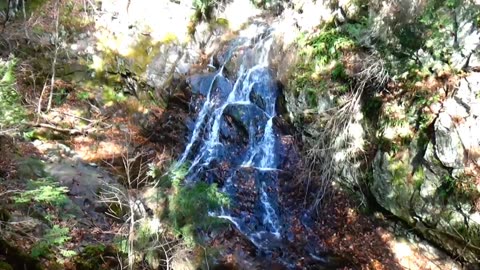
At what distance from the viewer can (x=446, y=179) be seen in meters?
6.37

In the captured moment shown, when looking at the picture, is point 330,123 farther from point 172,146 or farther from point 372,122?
point 172,146

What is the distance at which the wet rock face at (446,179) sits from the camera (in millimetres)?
6074

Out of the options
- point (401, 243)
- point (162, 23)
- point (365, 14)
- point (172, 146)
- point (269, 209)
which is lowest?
point (401, 243)

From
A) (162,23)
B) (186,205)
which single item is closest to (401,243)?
(186,205)

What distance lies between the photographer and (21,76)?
27.1ft

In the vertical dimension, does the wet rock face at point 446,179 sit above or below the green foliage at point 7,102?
below

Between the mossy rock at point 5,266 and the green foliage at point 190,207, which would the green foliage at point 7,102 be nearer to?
the mossy rock at point 5,266

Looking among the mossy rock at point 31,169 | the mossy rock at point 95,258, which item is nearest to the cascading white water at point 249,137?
the mossy rock at point 95,258

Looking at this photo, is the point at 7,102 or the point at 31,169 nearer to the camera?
the point at 7,102

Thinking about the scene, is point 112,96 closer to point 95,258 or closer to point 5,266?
point 95,258

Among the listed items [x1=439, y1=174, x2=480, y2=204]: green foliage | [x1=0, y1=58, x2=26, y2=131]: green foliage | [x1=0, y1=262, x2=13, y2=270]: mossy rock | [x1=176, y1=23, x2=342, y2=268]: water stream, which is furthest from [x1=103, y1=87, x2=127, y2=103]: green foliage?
[x1=439, y1=174, x2=480, y2=204]: green foliage

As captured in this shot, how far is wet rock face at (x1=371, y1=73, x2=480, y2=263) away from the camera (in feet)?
19.9

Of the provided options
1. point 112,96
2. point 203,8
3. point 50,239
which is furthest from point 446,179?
point 203,8

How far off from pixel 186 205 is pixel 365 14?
226 inches
